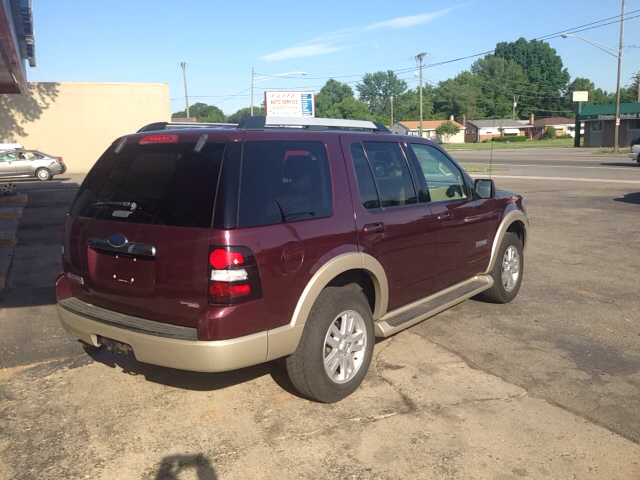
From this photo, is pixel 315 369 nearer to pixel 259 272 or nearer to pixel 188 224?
pixel 259 272

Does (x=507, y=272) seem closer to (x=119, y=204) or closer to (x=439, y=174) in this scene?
(x=439, y=174)

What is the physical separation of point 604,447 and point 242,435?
221 centimetres

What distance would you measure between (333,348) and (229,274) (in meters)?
1.08

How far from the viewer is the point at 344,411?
4.10 metres

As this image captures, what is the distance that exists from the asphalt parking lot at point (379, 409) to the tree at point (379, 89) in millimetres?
140363

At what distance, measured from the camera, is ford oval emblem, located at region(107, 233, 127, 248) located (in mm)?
3775

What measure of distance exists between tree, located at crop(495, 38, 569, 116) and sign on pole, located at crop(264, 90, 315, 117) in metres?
120

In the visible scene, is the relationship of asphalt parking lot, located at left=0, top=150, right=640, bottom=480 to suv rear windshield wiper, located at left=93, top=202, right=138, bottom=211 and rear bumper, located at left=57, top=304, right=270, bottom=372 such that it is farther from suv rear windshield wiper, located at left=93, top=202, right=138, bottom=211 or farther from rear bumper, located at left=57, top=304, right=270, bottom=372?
suv rear windshield wiper, located at left=93, top=202, right=138, bottom=211

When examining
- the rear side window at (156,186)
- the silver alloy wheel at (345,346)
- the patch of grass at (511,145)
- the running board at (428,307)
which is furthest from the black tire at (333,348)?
the patch of grass at (511,145)

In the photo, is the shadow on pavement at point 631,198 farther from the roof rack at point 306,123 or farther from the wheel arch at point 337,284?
the wheel arch at point 337,284

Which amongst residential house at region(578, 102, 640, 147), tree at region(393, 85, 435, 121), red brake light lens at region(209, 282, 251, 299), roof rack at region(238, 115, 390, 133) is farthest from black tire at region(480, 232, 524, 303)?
tree at region(393, 85, 435, 121)

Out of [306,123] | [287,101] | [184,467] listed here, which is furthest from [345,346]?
[287,101]

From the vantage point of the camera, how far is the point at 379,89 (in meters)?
144

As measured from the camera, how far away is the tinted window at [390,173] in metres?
4.70
